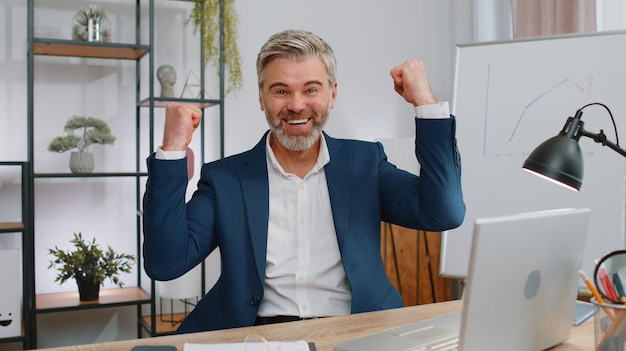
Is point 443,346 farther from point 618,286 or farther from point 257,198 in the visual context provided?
point 257,198

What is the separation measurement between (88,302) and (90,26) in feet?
4.27

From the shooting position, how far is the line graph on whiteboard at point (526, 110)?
2457 mm

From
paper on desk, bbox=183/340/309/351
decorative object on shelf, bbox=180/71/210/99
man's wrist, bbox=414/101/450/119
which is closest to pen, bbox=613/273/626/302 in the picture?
paper on desk, bbox=183/340/309/351

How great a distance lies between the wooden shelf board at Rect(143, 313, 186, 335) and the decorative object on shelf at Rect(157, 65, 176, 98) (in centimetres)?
115

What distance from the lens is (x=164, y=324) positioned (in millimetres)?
3293

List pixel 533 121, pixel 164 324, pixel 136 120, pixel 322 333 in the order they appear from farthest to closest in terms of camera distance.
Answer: pixel 136 120 < pixel 164 324 < pixel 533 121 < pixel 322 333

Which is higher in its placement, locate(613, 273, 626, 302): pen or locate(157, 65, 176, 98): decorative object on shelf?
locate(157, 65, 176, 98): decorative object on shelf

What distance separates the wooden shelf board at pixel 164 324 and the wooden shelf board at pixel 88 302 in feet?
0.53

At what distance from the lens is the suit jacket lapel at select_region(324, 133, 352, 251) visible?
1789 millimetres

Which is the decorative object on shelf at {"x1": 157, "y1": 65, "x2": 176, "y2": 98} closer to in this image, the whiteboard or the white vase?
the white vase

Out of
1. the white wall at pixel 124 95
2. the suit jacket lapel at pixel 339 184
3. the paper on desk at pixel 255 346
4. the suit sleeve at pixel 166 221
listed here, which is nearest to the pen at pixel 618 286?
the paper on desk at pixel 255 346

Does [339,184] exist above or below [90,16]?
below

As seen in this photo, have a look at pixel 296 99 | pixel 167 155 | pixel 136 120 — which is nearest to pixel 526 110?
pixel 296 99

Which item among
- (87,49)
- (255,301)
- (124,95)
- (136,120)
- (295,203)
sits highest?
(87,49)
